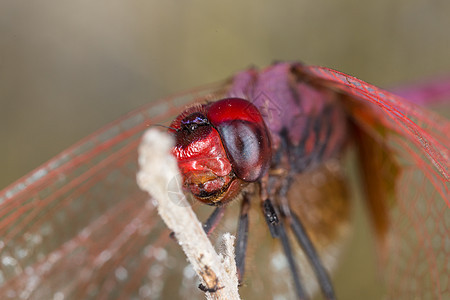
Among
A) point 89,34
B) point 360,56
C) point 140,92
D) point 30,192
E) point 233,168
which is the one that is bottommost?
point 233,168

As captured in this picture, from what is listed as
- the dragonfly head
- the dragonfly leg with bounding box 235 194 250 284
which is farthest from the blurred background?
the dragonfly head

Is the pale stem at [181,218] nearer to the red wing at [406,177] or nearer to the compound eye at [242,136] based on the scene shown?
the compound eye at [242,136]

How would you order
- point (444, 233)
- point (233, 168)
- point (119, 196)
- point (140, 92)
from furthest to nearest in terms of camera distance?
1. point (140, 92)
2. point (119, 196)
3. point (444, 233)
4. point (233, 168)

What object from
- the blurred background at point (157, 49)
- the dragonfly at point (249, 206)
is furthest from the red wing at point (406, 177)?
the blurred background at point (157, 49)

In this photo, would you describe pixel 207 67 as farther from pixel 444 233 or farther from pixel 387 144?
pixel 444 233

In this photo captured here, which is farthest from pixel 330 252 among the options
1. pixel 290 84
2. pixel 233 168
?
pixel 233 168

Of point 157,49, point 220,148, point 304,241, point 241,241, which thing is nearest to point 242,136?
point 220,148
